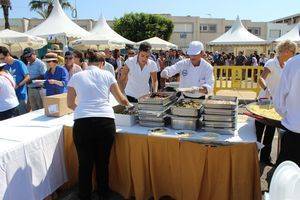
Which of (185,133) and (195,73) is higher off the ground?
(195,73)

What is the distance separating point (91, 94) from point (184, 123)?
873 mm

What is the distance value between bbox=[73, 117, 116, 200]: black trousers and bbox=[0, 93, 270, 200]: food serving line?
0.19 meters

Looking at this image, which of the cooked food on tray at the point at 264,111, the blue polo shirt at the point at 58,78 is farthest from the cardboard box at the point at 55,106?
the cooked food on tray at the point at 264,111

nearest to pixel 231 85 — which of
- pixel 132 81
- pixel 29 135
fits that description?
pixel 132 81

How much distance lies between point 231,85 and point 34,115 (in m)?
6.76

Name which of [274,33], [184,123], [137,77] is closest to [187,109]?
[184,123]

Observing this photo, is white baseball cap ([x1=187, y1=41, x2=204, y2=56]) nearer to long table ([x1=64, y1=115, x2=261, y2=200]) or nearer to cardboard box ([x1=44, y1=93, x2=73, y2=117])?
long table ([x1=64, y1=115, x2=261, y2=200])

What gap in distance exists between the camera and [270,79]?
385 centimetres

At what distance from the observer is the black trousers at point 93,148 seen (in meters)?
2.80

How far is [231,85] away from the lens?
940cm

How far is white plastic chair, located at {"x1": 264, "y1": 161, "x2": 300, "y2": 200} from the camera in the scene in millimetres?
1110

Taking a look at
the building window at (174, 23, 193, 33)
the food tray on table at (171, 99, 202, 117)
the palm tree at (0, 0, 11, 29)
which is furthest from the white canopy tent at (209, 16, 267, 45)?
the building window at (174, 23, 193, 33)

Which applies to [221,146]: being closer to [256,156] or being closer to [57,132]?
[256,156]

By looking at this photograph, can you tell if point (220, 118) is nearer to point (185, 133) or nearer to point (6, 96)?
point (185, 133)
